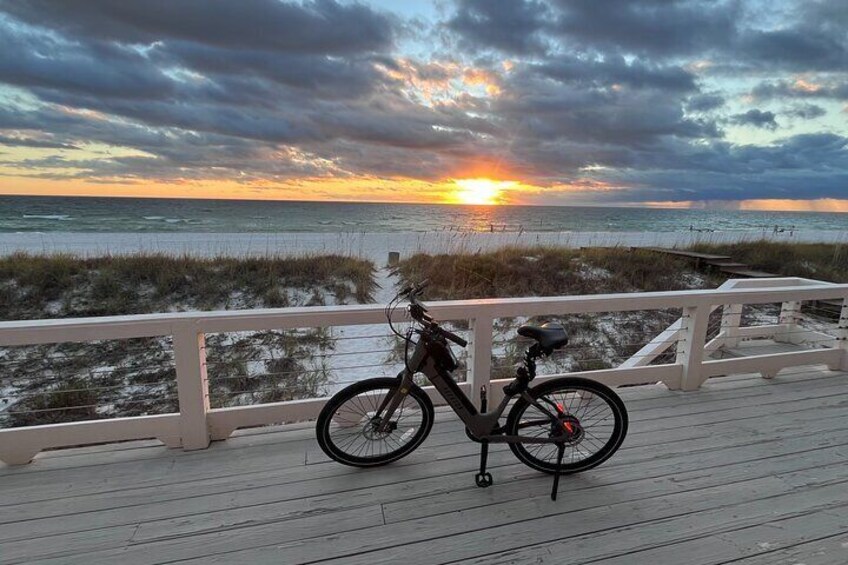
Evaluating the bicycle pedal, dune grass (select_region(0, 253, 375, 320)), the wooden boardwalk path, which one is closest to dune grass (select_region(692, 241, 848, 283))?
the wooden boardwalk path

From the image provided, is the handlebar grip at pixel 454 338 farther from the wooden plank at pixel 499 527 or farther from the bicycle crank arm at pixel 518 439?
the wooden plank at pixel 499 527

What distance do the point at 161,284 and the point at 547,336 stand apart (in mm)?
7123

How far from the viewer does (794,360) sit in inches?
120

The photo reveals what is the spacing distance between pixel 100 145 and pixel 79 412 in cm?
3001

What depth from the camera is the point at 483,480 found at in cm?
174

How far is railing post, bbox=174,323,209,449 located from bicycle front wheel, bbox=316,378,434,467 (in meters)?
0.69

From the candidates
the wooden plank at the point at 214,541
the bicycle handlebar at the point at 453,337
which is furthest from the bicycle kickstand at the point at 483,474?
the wooden plank at the point at 214,541

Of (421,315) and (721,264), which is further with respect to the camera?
(721,264)

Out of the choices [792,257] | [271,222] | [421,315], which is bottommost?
[792,257]

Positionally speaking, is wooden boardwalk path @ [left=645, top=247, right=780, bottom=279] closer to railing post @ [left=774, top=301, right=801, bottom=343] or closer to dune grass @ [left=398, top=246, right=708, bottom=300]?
dune grass @ [left=398, top=246, right=708, bottom=300]

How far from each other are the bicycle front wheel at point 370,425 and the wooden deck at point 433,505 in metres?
0.08

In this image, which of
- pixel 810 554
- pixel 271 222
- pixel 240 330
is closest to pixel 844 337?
pixel 810 554

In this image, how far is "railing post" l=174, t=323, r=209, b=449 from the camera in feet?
6.18

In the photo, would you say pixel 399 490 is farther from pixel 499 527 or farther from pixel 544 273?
pixel 544 273
